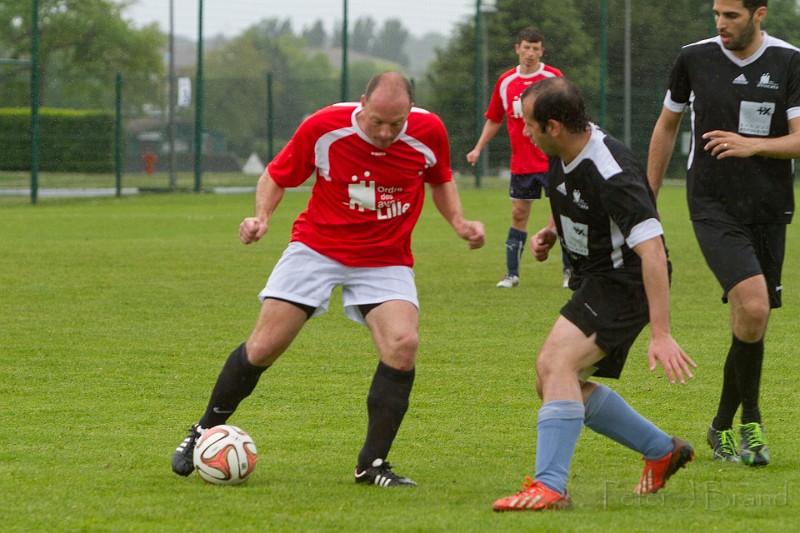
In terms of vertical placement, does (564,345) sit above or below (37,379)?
above

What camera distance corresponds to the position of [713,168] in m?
5.37

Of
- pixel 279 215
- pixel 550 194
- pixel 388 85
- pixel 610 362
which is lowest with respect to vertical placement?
pixel 279 215

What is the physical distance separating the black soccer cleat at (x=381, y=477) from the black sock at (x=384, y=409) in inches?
0.9

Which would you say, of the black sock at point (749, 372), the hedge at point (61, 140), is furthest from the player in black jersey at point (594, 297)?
the hedge at point (61, 140)

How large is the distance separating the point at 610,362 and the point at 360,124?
4.66 ft

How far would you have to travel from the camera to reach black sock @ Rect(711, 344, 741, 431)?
17.5ft

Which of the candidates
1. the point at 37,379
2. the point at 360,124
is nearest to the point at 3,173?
the point at 37,379

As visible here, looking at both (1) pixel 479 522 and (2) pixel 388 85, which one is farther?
(2) pixel 388 85

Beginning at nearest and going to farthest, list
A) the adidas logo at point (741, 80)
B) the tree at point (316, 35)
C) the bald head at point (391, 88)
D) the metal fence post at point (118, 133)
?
the bald head at point (391, 88), the adidas logo at point (741, 80), the metal fence post at point (118, 133), the tree at point (316, 35)

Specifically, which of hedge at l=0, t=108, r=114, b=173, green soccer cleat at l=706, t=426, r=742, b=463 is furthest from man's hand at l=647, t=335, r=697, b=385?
hedge at l=0, t=108, r=114, b=173

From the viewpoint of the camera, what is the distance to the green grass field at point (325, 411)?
434 centimetres

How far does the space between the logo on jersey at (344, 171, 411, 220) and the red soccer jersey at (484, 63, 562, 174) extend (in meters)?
6.13

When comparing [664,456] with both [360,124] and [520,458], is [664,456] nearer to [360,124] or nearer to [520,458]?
[520,458]

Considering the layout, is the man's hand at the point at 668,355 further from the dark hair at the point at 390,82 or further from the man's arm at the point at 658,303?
the dark hair at the point at 390,82
